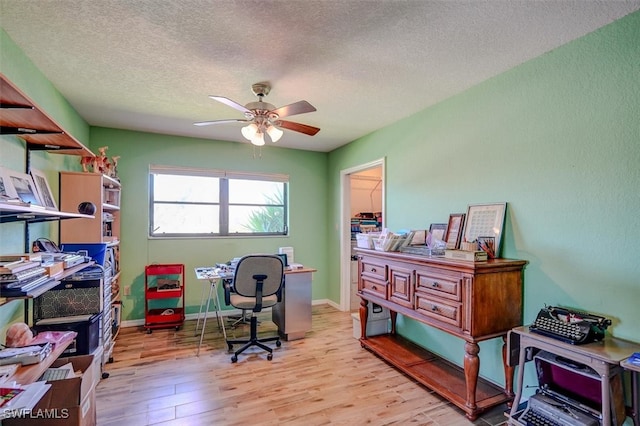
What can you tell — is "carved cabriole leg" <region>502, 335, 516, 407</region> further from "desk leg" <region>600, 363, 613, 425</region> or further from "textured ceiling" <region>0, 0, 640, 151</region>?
"textured ceiling" <region>0, 0, 640, 151</region>

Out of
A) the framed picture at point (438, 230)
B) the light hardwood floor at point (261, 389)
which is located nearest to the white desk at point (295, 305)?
the light hardwood floor at point (261, 389)

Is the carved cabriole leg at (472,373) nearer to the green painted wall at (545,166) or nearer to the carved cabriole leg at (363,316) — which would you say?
the green painted wall at (545,166)

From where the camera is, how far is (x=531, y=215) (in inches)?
89.8

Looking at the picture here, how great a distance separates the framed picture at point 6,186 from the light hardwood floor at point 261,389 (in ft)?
5.07

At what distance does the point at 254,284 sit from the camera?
10.1 feet

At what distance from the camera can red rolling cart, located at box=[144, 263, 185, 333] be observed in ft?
12.5

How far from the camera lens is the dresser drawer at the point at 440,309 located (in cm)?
222

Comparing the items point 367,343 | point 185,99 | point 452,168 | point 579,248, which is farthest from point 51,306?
point 579,248

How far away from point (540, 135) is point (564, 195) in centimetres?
46

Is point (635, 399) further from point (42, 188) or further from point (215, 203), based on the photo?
point (215, 203)

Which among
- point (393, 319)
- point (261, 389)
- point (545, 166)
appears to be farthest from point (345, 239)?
point (545, 166)

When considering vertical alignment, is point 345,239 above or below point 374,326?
above

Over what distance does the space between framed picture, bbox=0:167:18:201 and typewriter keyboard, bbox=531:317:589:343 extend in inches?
122

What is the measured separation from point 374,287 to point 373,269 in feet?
0.59
